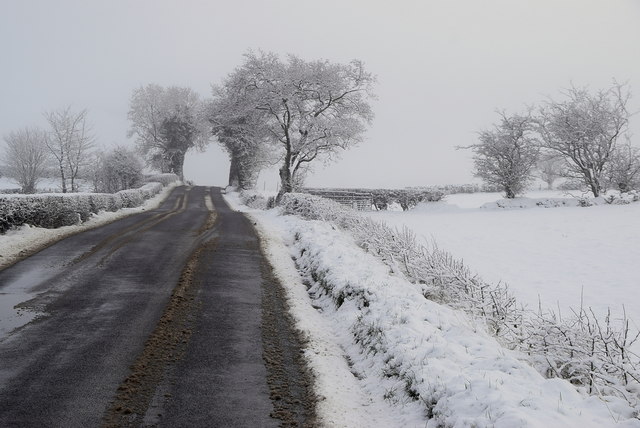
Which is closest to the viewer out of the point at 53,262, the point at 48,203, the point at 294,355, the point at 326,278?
the point at 294,355

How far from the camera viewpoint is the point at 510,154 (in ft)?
103

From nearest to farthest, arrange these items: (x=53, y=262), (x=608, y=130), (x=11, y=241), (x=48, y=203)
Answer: (x=53, y=262) → (x=11, y=241) → (x=48, y=203) → (x=608, y=130)

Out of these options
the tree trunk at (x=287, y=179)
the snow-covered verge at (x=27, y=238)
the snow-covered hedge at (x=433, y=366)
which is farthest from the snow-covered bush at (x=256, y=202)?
the snow-covered hedge at (x=433, y=366)

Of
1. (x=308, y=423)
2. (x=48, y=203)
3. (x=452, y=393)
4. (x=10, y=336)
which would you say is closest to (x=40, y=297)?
(x=10, y=336)

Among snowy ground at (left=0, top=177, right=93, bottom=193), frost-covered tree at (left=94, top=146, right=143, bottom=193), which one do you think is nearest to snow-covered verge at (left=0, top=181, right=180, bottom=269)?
frost-covered tree at (left=94, top=146, right=143, bottom=193)

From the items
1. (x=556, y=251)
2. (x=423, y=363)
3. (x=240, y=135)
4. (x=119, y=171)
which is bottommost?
(x=556, y=251)

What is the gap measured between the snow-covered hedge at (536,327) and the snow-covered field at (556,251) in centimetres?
51

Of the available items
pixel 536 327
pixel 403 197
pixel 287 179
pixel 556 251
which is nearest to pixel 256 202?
pixel 287 179

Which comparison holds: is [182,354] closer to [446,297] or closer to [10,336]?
[10,336]

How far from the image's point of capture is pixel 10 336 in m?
5.79

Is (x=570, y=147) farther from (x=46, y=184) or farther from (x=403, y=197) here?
(x=46, y=184)

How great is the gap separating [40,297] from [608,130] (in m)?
33.2

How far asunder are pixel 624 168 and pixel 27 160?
57.0 meters

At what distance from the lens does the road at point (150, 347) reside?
4.18 metres
